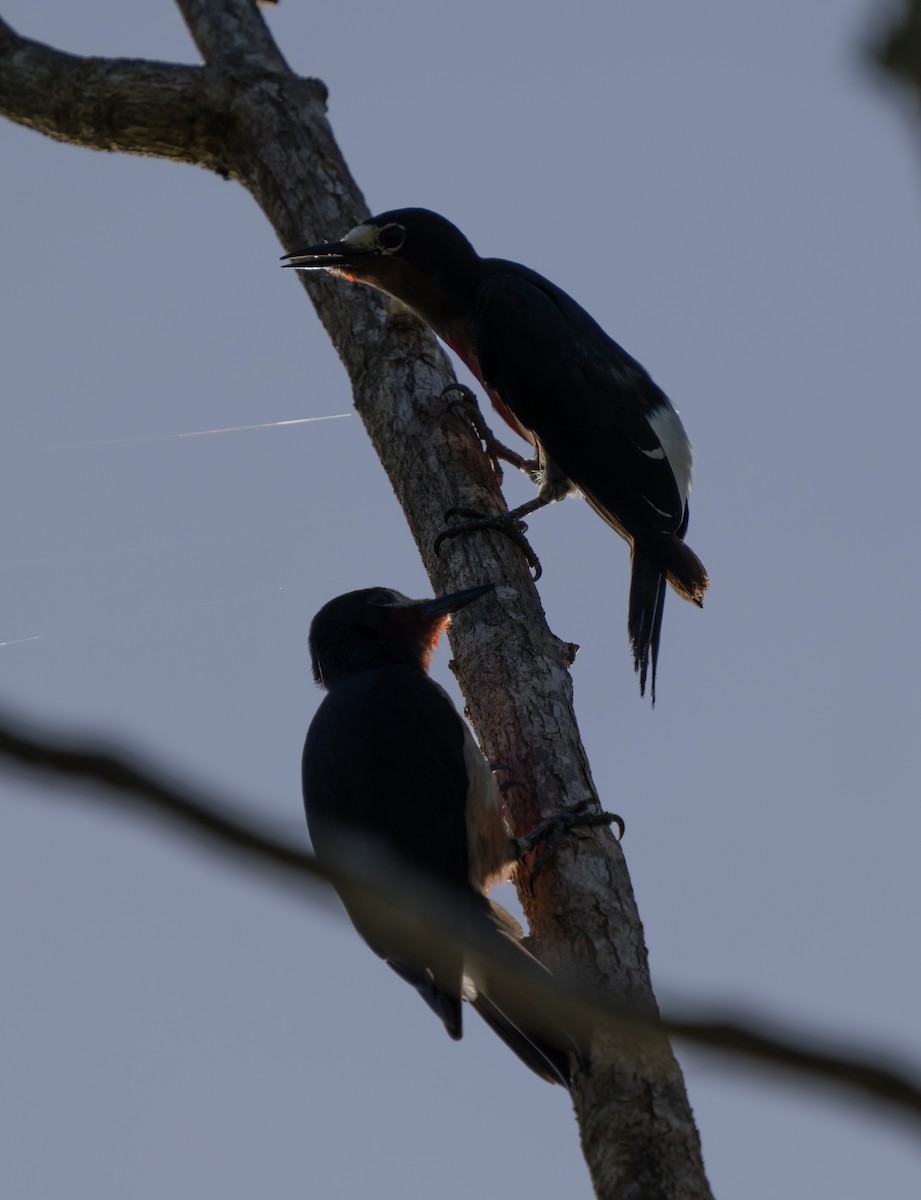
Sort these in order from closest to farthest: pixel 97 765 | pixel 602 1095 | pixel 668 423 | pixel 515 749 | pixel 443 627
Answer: pixel 97 765 → pixel 602 1095 → pixel 515 749 → pixel 443 627 → pixel 668 423

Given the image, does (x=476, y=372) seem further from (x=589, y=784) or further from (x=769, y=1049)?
(x=769, y=1049)

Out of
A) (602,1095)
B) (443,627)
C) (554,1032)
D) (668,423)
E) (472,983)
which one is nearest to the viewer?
(602,1095)

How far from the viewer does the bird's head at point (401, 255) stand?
16.6ft

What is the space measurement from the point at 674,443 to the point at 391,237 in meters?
1.27

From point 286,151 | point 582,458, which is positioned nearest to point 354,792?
point 582,458

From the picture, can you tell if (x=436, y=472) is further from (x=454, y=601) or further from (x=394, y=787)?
(x=394, y=787)

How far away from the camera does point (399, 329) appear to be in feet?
16.2

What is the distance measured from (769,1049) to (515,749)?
308cm

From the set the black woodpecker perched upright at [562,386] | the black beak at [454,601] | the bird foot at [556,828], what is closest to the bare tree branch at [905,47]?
the bird foot at [556,828]

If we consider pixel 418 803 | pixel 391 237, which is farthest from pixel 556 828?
pixel 391 237

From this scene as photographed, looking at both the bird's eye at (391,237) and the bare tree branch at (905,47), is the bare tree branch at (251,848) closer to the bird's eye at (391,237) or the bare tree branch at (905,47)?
the bare tree branch at (905,47)

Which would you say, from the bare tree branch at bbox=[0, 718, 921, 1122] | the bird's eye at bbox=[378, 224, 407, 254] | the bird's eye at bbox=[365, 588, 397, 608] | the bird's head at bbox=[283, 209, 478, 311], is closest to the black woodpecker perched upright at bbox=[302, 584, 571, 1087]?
the bird's eye at bbox=[365, 588, 397, 608]

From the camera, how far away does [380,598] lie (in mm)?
4727

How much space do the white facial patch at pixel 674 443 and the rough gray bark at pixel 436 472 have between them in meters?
0.84
